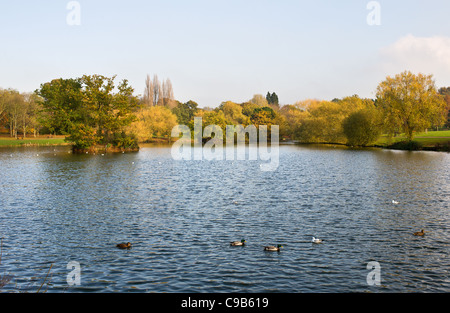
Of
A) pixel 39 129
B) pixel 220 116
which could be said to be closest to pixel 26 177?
pixel 39 129

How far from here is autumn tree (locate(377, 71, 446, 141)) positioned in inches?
3713

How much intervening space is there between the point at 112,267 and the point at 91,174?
35.4m

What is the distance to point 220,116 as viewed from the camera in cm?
16375

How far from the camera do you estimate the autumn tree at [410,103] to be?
94312mm

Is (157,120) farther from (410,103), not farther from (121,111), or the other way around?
(410,103)

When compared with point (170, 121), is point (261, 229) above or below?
below

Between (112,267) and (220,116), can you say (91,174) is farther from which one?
(220,116)

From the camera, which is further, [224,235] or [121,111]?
[121,111]

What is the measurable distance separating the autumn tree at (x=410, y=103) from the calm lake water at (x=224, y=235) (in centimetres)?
5963

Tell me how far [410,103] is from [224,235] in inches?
3467

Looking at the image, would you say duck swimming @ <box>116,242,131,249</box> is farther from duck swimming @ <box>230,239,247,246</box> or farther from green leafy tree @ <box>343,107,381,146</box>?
green leafy tree @ <box>343,107,381,146</box>

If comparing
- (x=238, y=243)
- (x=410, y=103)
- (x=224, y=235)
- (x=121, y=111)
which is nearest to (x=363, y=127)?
(x=410, y=103)

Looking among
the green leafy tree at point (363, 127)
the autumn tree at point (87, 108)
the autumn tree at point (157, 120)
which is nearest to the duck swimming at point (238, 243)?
the autumn tree at point (87, 108)

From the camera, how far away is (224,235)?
71.4 ft
